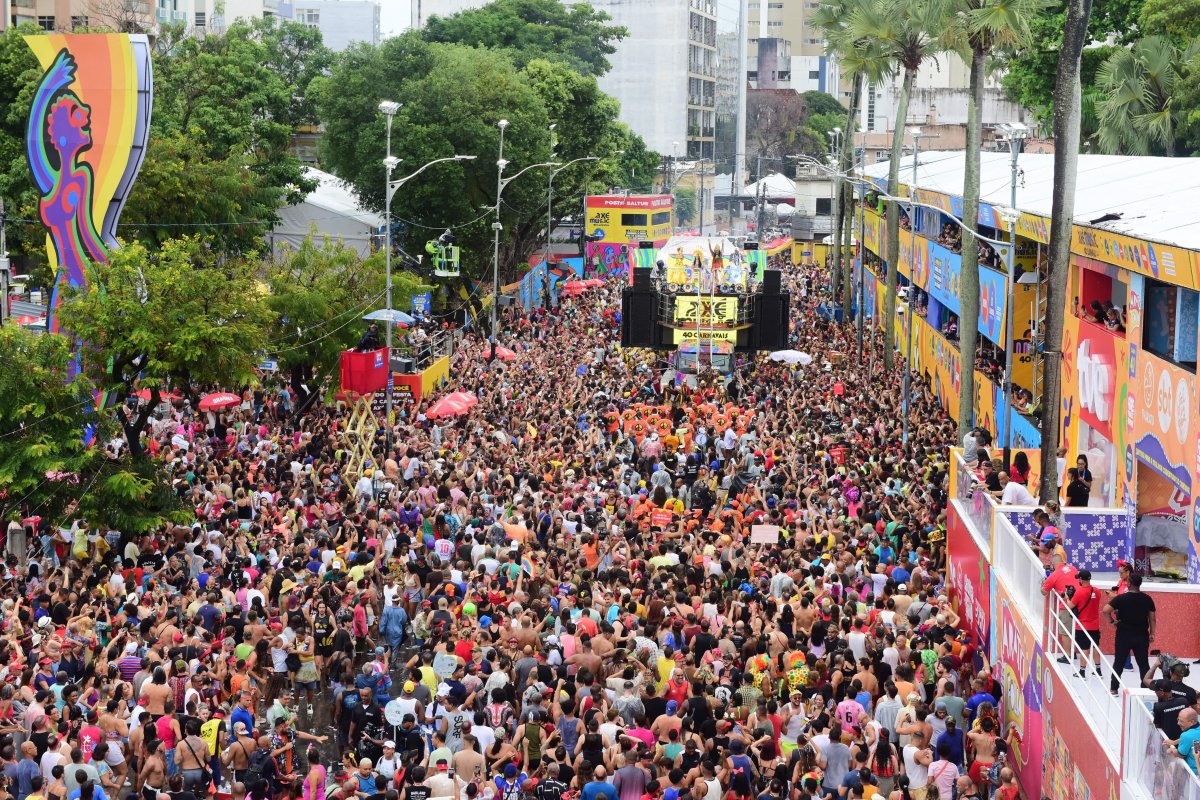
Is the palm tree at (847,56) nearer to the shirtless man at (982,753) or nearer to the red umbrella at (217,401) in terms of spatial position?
the red umbrella at (217,401)

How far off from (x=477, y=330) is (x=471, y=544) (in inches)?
1248

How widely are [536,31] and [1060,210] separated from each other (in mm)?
85487

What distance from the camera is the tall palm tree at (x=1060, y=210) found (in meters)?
19.5

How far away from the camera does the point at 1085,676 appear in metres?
13.7

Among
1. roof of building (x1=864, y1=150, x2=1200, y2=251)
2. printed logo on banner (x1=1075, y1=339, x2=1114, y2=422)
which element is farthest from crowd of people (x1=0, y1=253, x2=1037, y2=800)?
roof of building (x1=864, y1=150, x2=1200, y2=251)

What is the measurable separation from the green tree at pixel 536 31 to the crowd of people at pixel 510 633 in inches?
2552

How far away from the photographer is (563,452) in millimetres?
29859

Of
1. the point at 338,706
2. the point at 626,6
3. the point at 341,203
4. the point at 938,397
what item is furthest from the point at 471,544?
the point at 626,6

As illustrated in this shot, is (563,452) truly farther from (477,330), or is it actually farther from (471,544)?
(477,330)

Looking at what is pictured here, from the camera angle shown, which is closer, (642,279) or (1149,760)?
(1149,760)

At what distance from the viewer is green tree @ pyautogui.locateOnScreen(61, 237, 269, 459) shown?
2419 centimetres

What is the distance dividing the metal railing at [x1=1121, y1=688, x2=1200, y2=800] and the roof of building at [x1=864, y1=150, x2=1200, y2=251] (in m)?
7.11

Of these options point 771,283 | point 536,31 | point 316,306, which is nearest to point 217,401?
point 316,306

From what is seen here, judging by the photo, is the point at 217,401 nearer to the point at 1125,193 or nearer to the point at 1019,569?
the point at 1125,193
